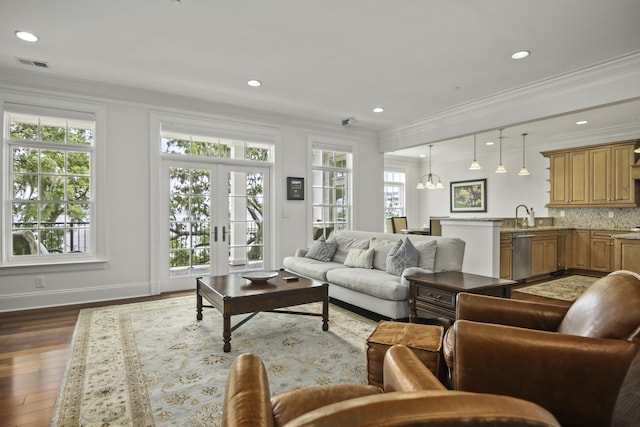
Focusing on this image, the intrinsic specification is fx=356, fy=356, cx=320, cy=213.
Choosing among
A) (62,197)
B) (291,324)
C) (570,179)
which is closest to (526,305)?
(291,324)

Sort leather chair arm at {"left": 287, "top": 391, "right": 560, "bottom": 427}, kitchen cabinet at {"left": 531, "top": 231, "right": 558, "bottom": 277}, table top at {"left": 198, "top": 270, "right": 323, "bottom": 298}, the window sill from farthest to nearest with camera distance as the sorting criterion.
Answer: kitchen cabinet at {"left": 531, "top": 231, "right": 558, "bottom": 277} → the window sill → table top at {"left": 198, "top": 270, "right": 323, "bottom": 298} → leather chair arm at {"left": 287, "top": 391, "right": 560, "bottom": 427}

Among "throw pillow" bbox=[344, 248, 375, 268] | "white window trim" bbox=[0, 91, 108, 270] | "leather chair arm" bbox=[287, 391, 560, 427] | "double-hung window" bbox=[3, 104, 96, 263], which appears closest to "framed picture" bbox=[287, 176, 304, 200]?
"throw pillow" bbox=[344, 248, 375, 268]

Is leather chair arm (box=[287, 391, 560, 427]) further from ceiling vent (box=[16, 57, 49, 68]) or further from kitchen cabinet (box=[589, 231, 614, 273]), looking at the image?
kitchen cabinet (box=[589, 231, 614, 273])

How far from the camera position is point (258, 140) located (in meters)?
5.64

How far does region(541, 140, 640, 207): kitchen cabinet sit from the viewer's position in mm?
6160

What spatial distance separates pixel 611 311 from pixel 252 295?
232 centimetres

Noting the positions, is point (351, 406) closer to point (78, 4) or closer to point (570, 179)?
point (78, 4)

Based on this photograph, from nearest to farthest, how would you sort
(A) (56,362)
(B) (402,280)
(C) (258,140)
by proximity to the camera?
(A) (56,362)
(B) (402,280)
(C) (258,140)

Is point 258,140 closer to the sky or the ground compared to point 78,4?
closer to the ground

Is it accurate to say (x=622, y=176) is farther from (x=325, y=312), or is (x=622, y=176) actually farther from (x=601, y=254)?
(x=325, y=312)

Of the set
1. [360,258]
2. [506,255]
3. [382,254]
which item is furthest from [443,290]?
[506,255]

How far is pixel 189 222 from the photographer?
5.13 metres

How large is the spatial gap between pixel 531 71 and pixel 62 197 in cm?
570

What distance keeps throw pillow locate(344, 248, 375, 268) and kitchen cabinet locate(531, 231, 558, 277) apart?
3508 mm
